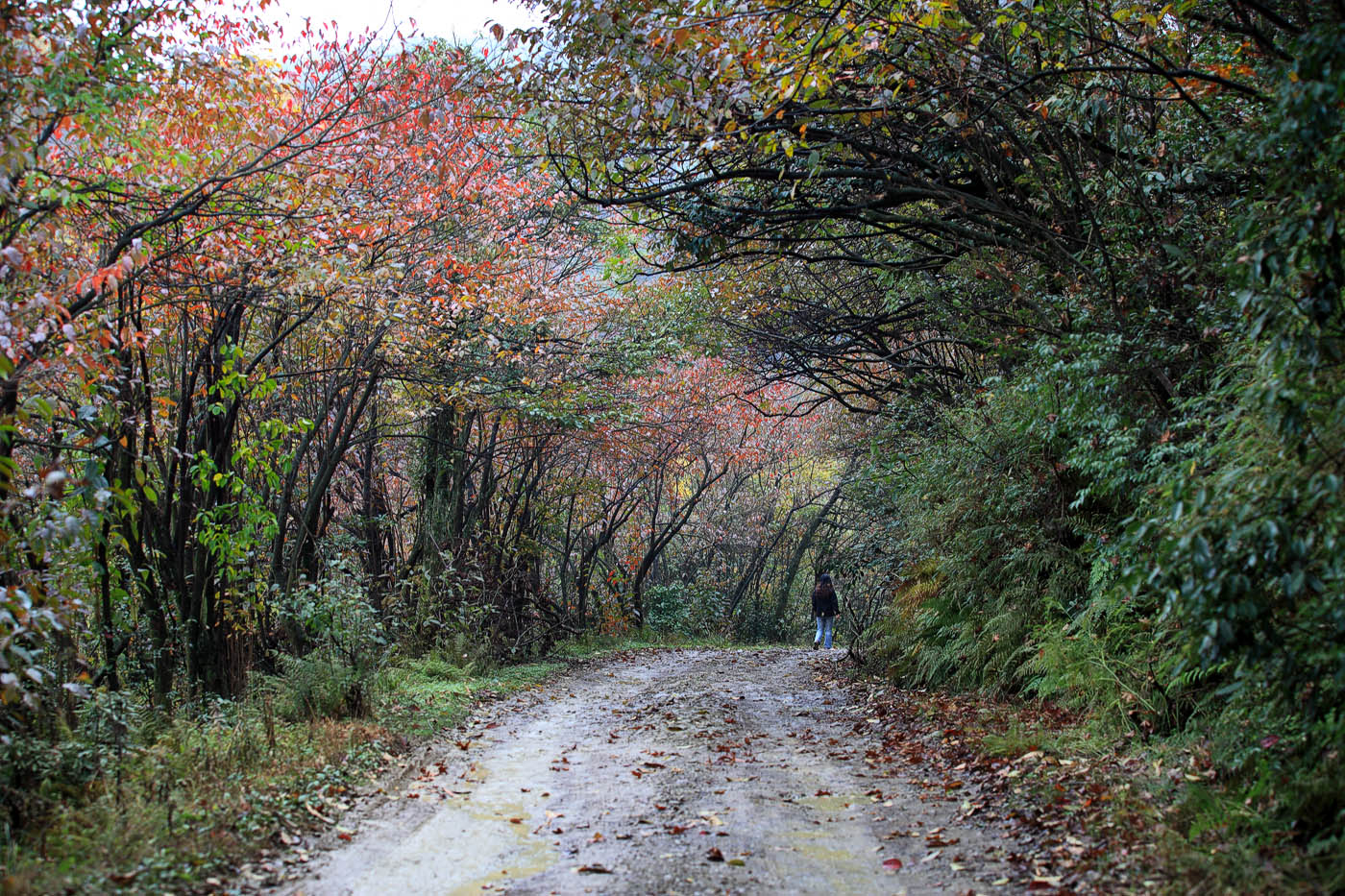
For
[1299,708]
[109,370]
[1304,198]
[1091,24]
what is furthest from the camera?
[1091,24]

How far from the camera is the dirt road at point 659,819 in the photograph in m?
4.34

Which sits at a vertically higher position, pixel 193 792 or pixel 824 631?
pixel 193 792

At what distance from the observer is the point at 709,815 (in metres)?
5.36

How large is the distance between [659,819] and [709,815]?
1.01 ft

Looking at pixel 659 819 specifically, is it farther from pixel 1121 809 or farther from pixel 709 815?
pixel 1121 809

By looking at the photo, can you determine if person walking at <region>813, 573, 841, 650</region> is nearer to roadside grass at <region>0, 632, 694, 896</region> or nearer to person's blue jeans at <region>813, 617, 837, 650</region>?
person's blue jeans at <region>813, 617, 837, 650</region>

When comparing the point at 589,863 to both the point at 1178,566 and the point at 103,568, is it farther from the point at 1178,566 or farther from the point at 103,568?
the point at 103,568

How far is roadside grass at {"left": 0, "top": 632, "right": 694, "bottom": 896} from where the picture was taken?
4.14m

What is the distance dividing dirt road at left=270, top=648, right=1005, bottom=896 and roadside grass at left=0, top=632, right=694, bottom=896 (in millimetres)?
411

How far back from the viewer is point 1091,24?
6402 mm

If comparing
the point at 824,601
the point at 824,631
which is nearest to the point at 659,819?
the point at 824,601

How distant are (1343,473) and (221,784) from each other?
6169 millimetres

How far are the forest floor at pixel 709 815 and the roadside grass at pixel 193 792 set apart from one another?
0.82ft

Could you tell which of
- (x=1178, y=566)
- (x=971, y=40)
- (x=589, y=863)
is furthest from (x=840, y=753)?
(x=971, y=40)
